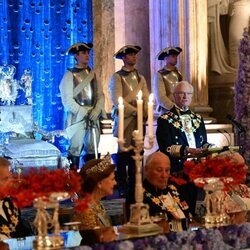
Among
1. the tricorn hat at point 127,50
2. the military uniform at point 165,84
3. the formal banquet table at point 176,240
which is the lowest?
the formal banquet table at point 176,240

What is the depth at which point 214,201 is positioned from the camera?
4.38m

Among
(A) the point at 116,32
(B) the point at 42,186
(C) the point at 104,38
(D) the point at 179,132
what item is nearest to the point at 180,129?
(D) the point at 179,132

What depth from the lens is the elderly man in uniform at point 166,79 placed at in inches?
396

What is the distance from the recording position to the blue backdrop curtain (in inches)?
446

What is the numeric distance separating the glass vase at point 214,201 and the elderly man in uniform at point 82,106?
5.36m

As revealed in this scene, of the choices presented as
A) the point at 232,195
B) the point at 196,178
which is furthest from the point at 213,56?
the point at 196,178

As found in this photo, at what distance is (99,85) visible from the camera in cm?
989

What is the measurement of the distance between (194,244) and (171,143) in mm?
3336

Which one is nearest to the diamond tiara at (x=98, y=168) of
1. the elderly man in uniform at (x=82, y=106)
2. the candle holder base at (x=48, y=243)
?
the candle holder base at (x=48, y=243)

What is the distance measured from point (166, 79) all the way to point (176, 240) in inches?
248

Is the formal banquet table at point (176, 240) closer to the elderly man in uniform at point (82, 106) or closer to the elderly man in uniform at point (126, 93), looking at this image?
the elderly man in uniform at point (126, 93)

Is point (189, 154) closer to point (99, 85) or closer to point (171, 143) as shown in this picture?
point (171, 143)

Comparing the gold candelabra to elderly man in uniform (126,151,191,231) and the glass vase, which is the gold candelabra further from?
elderly man in uniform (126,151,191,231)

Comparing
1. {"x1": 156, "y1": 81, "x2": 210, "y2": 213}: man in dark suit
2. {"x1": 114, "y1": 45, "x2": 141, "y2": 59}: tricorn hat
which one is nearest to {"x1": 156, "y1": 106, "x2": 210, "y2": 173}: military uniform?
{"x1": 156, "y1": 81, "x2": 210, "y2": 213}: man in dark suit
